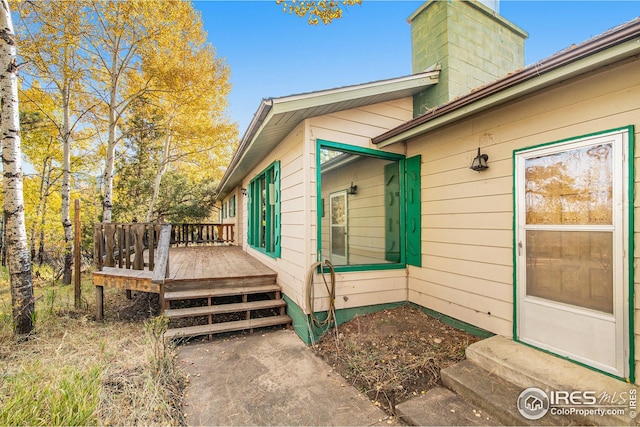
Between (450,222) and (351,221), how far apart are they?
8.96ft

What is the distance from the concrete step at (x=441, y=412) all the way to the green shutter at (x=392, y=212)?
85.2 inches

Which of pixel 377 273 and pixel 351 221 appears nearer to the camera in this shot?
pixel 377 273

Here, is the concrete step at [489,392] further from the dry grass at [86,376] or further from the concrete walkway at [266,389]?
Answer: the dry grass at [86,376]

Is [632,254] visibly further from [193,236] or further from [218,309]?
[193,236]

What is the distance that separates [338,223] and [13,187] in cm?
520

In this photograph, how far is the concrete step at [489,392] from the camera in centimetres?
190

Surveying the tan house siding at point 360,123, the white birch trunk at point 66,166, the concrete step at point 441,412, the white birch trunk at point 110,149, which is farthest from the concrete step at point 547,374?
the white birch trunk at point 66,166

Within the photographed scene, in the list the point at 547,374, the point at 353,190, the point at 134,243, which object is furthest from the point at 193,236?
the point at 547,374

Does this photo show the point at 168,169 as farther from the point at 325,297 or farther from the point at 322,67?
the point at 325,297

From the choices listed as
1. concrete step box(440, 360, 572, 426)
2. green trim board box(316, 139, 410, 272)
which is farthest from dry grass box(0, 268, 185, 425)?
concrete step box(440, 360, 572, 426)

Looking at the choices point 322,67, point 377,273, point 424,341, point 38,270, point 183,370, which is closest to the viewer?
point 183,370

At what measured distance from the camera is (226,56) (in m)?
9.43

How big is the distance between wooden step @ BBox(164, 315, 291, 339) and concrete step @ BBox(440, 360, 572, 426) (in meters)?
2.26

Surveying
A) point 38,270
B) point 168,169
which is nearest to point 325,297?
point 38,270
